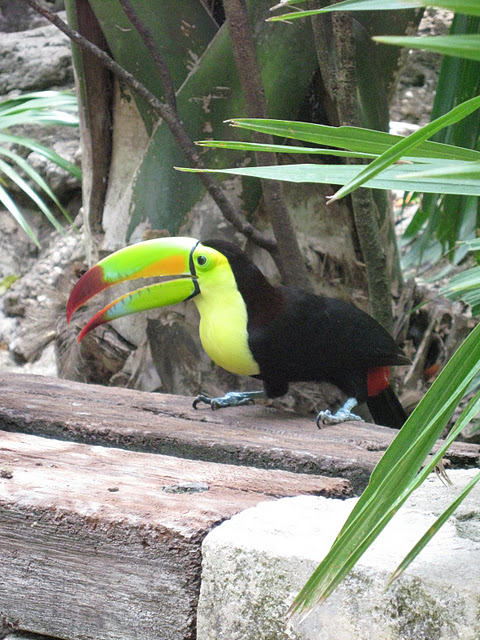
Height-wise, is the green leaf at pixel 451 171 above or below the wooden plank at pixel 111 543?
above

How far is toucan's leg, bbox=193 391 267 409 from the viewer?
7.18 feet

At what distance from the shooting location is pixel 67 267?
4484 mm

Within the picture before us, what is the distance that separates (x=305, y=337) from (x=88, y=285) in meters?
0.64

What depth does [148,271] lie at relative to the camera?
7.06 feet

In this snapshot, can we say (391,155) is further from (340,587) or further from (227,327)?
(227,327)

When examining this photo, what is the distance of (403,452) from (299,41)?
227cm

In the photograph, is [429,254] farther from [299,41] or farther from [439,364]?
[299,41]

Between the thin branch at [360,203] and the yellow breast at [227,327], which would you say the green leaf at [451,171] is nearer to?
the yellow breast at [227,327]

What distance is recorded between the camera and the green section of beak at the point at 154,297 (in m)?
2.22

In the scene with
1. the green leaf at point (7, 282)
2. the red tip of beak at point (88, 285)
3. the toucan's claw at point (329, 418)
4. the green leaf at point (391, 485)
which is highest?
the green leaf at point (391, 485)

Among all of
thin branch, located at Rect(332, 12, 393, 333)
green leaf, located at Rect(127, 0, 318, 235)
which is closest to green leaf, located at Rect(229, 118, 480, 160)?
thin branch, located at Rect(332, 12, 393, 333)

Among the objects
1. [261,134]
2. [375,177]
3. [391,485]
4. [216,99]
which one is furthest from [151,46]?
[391,485]

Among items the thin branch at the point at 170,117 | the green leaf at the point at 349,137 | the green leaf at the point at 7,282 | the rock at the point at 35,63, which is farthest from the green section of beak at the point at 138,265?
the rock at the point at 35,63

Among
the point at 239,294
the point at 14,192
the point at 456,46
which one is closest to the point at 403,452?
the point at 456,46
